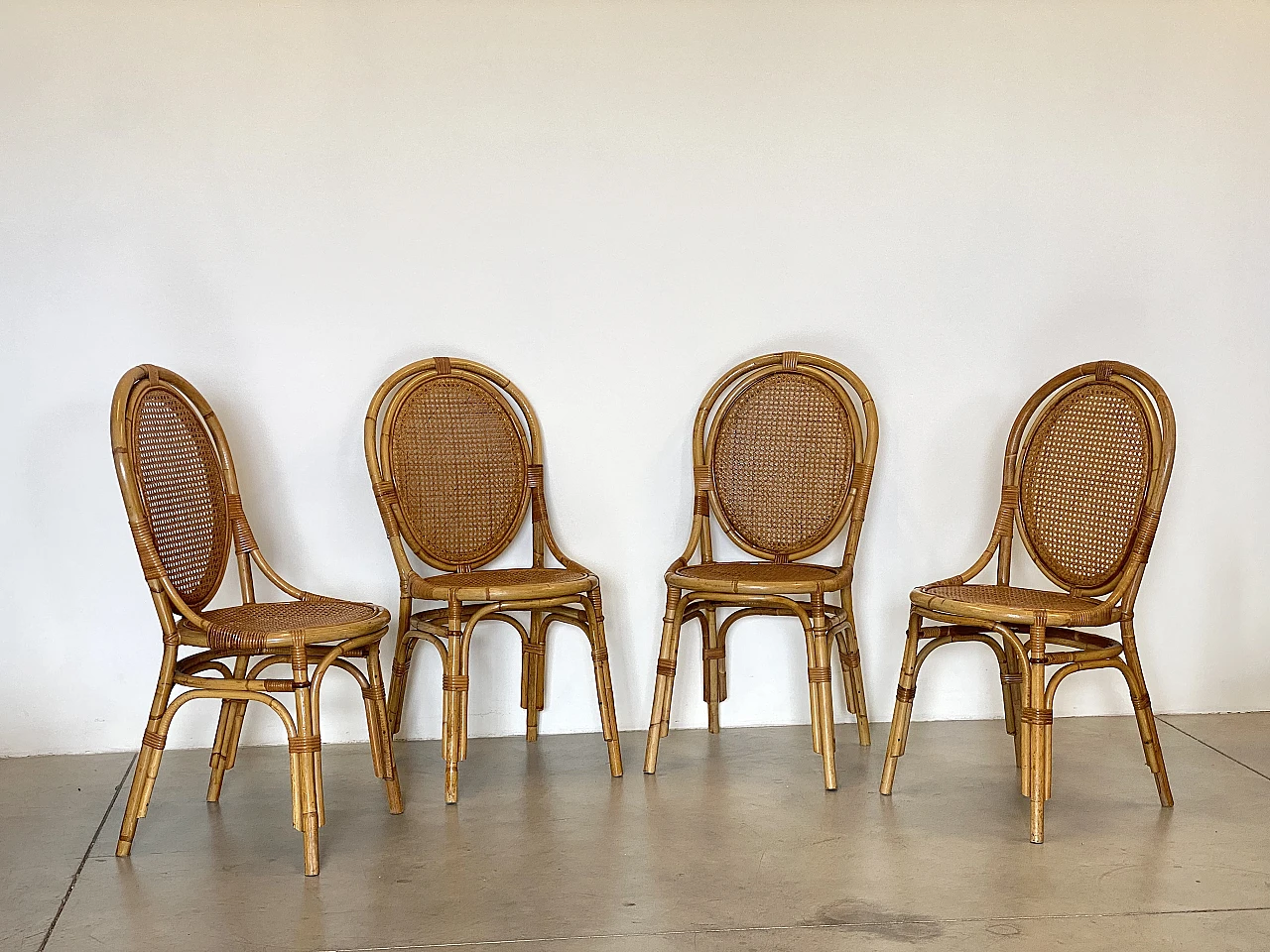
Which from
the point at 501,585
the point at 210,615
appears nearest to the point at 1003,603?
the point at 501,585

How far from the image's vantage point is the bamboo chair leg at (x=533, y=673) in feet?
10.5

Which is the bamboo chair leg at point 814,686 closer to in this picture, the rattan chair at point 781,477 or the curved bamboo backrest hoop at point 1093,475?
the rattan chair at point 781,477

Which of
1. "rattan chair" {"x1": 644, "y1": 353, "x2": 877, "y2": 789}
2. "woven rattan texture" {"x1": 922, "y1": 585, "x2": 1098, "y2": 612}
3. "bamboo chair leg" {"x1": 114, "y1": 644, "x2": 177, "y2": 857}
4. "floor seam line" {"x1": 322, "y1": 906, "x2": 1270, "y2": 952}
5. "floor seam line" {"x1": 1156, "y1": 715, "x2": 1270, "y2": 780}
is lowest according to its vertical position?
"floor seam line" {"x1": 1156, "y1": 715, "x2": 1270, "y2": 780}

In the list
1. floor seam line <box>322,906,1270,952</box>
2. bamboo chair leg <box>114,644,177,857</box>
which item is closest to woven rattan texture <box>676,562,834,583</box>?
floor seam line <box>322,906,1270,952</box>

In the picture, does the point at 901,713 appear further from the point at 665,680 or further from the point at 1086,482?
the point at 1086,482

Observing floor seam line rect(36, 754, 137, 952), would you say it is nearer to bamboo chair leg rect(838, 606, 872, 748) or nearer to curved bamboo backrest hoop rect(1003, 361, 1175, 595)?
bamboo chair leg rect(838, 606, 872, 748)

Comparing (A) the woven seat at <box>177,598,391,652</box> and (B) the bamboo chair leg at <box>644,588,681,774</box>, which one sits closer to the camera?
(A) the woven seat at <box>177,598,391,652</box>

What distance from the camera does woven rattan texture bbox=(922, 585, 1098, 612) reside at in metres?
2.54

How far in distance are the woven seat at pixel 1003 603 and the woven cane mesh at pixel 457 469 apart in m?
1.12

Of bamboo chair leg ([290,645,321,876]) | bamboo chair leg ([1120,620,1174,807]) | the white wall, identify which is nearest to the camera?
bamboo chair leg ([290,645,321,876])

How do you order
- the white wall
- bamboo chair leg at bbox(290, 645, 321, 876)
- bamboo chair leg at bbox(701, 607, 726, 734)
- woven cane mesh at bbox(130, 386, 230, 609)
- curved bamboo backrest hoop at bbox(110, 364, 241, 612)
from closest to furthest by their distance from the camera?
bamboo chair leg at bbox(290, 645, 321, 876), curved bamboo backrest hoop at bbox(110, 364, 241, 612), woven cane mesh at bbox(130, 386, 230, 609), the white wall, bamboo chair leg at bbox(701, 607, 726, 734)

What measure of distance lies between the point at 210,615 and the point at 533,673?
92 centimetres

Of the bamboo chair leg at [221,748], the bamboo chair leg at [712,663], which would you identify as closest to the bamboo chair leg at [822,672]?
the bamboo chair leg at [712,663]

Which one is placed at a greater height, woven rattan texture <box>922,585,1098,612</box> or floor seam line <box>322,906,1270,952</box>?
woven rattan texture <box>922,585,1098,612</box>
